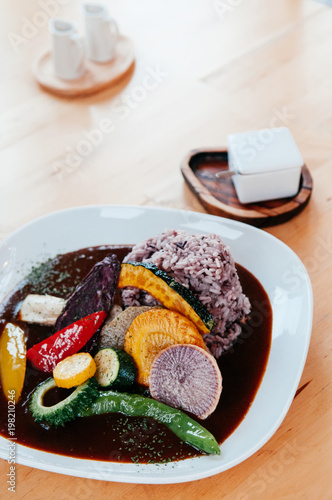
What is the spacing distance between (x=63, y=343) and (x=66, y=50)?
7.67ft

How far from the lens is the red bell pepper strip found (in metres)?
2.14

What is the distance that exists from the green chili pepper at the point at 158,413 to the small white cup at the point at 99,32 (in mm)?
2747

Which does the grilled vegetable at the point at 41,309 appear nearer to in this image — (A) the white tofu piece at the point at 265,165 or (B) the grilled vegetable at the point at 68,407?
(B) the grilled vegetable at the point at 68,407

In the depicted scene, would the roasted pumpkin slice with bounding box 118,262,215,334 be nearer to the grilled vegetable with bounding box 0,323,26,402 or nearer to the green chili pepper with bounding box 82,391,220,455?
the green chili pepper with bounding box 82,391,220,455

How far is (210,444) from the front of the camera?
1831 millimetres

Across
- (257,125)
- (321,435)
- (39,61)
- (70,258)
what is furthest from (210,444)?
(39,61)

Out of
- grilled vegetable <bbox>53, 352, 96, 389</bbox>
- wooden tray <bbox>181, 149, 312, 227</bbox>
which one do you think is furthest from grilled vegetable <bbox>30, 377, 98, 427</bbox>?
wooden tray <bbox>181, 149, 312, 227</bbox>

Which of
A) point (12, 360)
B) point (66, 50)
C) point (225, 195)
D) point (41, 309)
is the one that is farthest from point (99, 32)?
point (12, 360)

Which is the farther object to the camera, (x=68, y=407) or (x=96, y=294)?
(x=96, y=294)

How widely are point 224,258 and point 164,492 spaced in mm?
924

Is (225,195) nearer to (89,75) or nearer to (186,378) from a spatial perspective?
(186,378)

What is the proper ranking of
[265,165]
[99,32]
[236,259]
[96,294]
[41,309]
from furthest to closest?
[99,32] < [265,165] < [236,259] < [41,309] < [96,294]

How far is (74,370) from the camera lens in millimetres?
2014

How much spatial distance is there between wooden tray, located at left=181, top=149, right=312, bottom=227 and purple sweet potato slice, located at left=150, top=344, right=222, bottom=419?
996 mm
